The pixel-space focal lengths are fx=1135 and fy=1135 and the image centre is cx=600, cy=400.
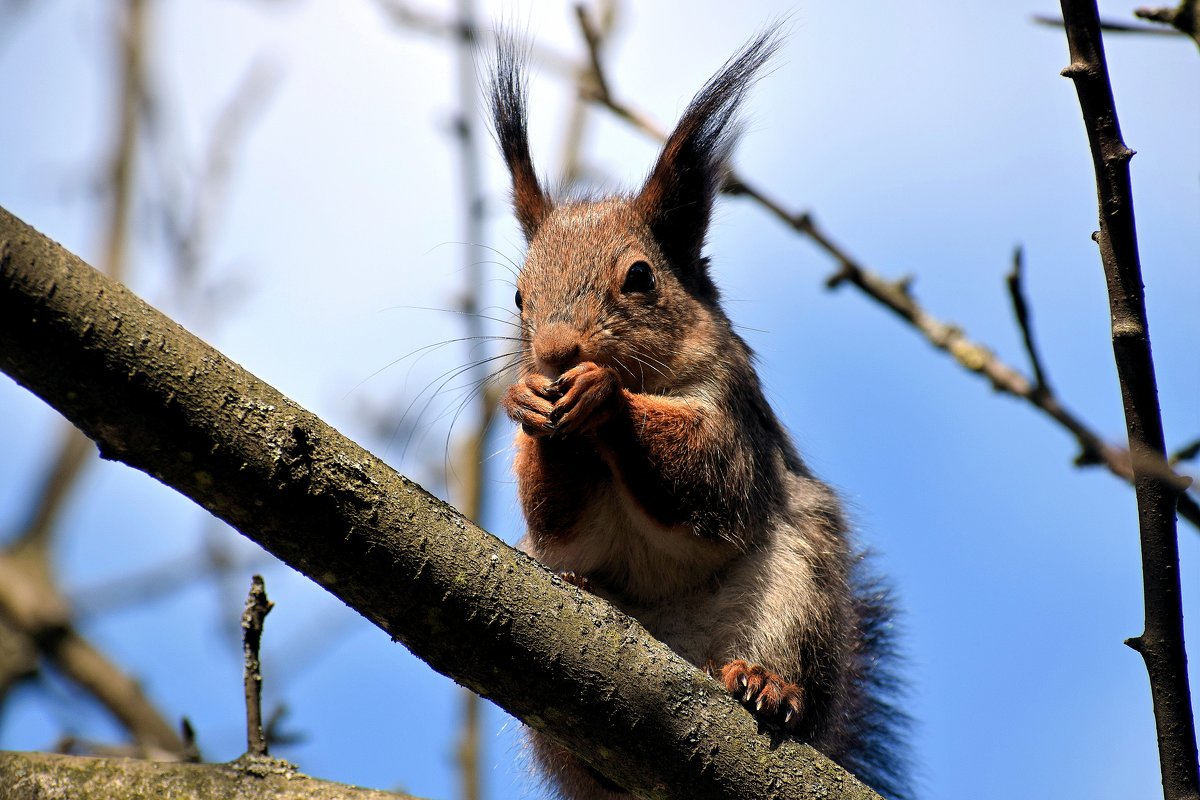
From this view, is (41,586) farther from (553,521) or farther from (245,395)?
(245,395)

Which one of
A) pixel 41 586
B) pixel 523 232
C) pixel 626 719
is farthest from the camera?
pixel 41 586

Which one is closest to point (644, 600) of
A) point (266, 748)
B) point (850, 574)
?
point (850, 574)

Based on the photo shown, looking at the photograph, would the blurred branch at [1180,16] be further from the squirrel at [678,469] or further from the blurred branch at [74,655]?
the blurred branch at [74,655]

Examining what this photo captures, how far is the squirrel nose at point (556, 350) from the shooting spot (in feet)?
12.4

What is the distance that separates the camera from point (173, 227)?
6.93 m

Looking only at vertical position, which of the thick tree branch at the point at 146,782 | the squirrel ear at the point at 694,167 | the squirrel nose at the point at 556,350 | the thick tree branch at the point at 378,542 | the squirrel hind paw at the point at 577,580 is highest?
the squirrel ear at the point at 694,167

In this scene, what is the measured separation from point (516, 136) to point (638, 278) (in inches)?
47.0

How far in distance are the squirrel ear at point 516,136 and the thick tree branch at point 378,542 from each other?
2711mm

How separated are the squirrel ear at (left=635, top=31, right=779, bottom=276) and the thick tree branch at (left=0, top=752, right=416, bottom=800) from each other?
2.56m

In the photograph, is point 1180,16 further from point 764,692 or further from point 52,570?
point 52,570

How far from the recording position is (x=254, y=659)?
2.96 meters

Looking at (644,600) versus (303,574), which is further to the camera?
(644,600)

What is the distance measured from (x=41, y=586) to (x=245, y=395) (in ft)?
17.2

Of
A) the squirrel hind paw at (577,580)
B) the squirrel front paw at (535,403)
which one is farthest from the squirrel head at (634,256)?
the squirrel hind paw at (577,580)
